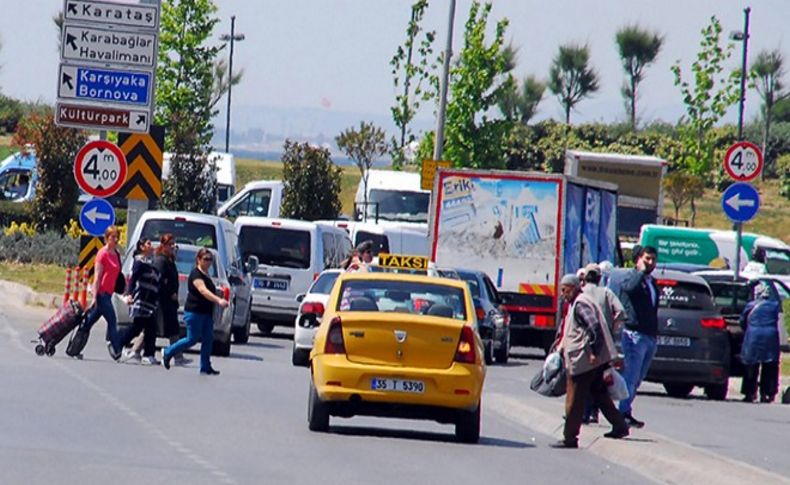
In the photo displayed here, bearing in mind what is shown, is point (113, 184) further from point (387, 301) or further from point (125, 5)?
point (387, 301)

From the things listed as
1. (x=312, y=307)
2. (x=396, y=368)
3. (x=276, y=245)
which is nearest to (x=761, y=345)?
(x=312, y=307)

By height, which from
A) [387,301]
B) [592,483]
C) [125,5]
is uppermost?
[125,5]

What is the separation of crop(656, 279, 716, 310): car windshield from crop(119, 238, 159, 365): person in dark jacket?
6956 millimetres

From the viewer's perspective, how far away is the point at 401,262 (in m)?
25.7

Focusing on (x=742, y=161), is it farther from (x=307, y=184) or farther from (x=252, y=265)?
(x=307, y=184)

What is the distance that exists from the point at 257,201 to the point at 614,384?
1277 inches

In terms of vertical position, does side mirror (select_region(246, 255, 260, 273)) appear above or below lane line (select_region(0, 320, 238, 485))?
above

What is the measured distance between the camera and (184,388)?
70.1 feet

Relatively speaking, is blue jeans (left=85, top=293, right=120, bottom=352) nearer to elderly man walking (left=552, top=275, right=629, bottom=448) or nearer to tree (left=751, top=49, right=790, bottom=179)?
elderly man walking (left=552, top=275, right=629, bottom=448)

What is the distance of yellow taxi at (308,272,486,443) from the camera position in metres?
16.9

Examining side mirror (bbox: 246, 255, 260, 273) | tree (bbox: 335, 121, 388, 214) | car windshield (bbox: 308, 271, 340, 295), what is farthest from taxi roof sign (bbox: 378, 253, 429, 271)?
tree (bbox: 335, 121, 388, 214)

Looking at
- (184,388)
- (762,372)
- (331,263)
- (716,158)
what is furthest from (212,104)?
(184,388)

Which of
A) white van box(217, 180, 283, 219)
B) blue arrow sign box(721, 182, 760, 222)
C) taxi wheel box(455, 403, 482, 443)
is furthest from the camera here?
white van box(217, 180, 283, 219)

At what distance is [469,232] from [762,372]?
8.13 meters
